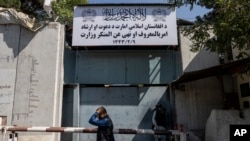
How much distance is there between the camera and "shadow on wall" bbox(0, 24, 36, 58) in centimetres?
1064

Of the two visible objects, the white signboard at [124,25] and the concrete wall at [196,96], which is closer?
the concrete wall at [196,96]

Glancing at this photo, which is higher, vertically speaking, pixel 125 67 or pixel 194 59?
pixel 194 59

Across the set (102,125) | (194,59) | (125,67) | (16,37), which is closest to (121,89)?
(125,67)

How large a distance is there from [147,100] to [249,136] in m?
4.96

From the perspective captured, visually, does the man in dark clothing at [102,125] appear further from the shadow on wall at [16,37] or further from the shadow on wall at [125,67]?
the shadow on wall at [16,37]

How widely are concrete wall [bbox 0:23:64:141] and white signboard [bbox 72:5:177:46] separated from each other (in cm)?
98

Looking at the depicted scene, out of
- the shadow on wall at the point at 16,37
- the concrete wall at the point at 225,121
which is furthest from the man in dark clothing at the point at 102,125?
the shadow on wall at the point at 16,37

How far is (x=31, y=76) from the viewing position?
Answer: 10391mm

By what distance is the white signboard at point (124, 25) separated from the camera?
1131 cm

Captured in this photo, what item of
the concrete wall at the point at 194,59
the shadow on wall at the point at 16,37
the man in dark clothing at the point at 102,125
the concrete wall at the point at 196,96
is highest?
the shadow on wall at the point at 16,37

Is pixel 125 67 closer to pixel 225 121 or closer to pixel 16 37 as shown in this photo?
pixel 16 37

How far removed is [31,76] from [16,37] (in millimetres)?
1512

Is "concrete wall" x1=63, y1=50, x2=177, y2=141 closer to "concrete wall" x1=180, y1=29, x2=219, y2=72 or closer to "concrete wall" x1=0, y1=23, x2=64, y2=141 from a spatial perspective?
"concrete wall" x1=180, y1=29, x2=219, y2=72

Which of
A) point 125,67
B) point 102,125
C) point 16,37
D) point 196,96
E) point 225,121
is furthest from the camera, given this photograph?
point 125,67
